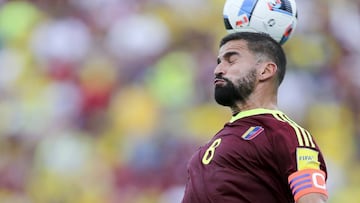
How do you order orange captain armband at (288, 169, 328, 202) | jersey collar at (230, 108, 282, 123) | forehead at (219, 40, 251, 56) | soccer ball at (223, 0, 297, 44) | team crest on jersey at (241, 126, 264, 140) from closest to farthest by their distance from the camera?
orange captain armband at (288, 169, 328, 202) < team crest on jersey at (241, 126, 264, 140) < jersey collar at (230, 108, 282, 123) < forehead at (219, 40, 251, 56) < soccer ball at (223, 0, 297, 44)

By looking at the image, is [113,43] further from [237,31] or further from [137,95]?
[237,31]

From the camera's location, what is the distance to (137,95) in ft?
22.4

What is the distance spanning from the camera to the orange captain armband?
9.17ft

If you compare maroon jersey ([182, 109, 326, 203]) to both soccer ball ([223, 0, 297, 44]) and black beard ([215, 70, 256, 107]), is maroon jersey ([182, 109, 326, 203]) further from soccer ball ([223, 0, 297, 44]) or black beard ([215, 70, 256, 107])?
soccer ball ([223, 0, 297, 44])

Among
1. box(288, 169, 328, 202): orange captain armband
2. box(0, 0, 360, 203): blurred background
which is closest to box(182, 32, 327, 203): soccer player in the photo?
box(288, 169, 328, 202): orange captain armband

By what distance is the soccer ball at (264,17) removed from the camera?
135 inches

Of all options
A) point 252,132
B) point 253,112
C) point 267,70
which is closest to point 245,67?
point 267,70

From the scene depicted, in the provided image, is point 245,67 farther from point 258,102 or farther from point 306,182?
point 306,182

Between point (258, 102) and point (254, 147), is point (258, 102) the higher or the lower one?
the higher one

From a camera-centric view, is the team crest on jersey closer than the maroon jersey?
No

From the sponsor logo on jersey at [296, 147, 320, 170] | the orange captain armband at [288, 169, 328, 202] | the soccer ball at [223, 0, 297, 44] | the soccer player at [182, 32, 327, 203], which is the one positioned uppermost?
the soccer ball at [223, 0, 297, 44]

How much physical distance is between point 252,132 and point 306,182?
378 millimetres

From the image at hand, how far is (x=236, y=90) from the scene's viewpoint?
324 cm

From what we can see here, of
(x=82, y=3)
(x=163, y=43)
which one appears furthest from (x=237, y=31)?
(x=82, y=3)
